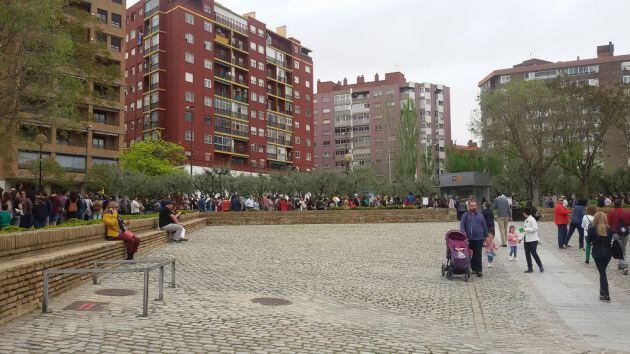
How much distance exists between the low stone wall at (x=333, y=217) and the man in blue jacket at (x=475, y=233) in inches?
763

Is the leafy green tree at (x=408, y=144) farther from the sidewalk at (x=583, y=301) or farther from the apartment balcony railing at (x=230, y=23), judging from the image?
the sidewalk at (x=583, y=301)

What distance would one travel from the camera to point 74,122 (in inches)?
773

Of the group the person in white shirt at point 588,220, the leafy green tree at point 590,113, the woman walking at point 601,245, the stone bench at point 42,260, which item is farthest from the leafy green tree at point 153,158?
the woman walking at point 601,245

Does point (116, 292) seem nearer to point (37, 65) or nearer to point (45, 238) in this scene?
point (45, 238)

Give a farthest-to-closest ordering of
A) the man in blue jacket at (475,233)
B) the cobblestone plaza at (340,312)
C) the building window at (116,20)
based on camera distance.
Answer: the building window at (116,20) < the man in blue jacket at (475,233) < the cobblestone plaza at (340,312)

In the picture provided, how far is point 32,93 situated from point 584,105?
132 ft

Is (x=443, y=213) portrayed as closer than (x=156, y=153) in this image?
Yes

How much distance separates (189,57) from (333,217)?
43212 mm

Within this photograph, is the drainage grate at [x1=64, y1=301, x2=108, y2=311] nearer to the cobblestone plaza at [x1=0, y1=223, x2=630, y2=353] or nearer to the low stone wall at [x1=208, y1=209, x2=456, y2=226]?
the cobblestone plaza at [x1=0, y1=223, x2=630, y2=353]

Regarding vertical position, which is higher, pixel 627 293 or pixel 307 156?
pixel 307 156

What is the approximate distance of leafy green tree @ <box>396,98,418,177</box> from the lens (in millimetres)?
75125

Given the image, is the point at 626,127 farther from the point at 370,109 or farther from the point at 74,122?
the point at 370,109

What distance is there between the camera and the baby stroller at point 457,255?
1181 centimetres

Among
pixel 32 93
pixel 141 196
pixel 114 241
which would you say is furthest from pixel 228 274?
pixel 141 196
